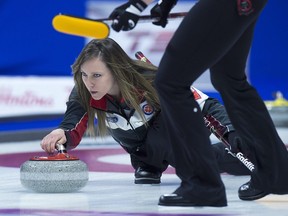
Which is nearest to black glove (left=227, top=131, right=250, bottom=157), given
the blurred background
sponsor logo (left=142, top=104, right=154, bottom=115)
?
sponsor logo (left=142, top=104, right=154, bottom=115)

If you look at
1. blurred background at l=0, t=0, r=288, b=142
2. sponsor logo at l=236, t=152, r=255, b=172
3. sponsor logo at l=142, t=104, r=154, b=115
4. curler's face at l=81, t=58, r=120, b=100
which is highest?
curler's face at l=81, t=58, r=120, b=100

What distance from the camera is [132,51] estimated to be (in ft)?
20.1

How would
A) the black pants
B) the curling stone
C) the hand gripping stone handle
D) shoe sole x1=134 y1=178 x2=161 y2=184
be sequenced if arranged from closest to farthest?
1. the black pants
2. the curling stone
3. the hand gripping stone handle
4. shoe sole x1=134 y1=178 x2=161 y2=184

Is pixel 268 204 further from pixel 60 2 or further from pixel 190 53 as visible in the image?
pixel 60 2

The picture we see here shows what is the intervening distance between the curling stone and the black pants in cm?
58

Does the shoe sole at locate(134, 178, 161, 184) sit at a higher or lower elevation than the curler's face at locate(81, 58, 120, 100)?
lower

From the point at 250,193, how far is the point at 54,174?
2.33ft

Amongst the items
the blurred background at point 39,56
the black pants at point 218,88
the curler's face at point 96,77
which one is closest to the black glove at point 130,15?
the black pants at point 218,88

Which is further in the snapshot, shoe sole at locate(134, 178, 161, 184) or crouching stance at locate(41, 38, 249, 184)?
shoe sole at locate(134, 178, 161, 184)

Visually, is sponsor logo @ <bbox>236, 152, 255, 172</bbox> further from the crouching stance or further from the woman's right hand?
the woman's right hand

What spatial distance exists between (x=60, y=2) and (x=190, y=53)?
3.87 metres

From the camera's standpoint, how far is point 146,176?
3131 millimetres

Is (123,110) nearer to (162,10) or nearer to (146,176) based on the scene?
(146,176)

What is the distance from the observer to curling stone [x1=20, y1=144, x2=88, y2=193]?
2717 millimetres
